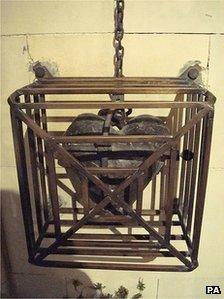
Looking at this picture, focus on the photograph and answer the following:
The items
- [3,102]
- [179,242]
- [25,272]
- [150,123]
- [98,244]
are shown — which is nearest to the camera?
[150,123]

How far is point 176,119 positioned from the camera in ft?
4.50

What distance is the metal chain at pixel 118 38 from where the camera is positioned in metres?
1.18

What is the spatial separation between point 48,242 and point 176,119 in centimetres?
96

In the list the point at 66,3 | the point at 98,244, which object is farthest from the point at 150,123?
the point at 66,3

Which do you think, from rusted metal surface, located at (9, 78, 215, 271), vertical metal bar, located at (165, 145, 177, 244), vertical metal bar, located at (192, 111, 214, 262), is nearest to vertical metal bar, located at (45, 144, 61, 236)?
rusted metal surface, located at (9, 78, 215, 271)

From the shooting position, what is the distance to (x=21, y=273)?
6.19 feet

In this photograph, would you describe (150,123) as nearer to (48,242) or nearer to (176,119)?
(176,119)

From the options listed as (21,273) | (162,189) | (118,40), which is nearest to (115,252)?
(162,189)

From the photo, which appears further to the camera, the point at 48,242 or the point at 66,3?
the point at 48,242

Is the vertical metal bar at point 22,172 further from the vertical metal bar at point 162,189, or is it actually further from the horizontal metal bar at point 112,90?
the vertical metal bar at point 162,189

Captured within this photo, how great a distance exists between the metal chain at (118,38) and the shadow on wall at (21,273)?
0.84 metres

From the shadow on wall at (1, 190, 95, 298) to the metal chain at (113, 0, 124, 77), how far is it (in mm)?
842

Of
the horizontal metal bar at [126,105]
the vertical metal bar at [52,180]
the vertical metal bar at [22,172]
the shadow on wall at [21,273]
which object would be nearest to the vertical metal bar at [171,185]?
the horizontal metal bar at [126,105]

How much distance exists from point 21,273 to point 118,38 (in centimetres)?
143
